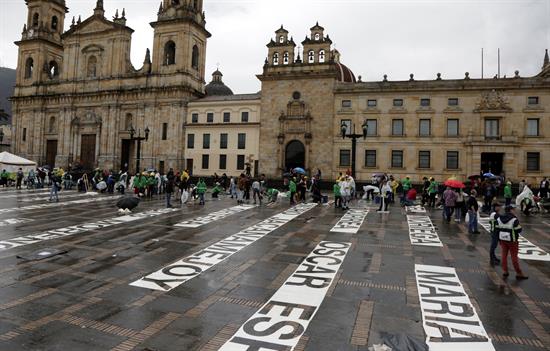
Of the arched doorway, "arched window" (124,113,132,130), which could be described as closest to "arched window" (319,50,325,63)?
the arched doorway

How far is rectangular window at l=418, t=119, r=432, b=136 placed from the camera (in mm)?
37191

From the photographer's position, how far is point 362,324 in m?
5.30

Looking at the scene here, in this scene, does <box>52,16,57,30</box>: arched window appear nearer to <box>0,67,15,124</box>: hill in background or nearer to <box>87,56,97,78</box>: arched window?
<box>87,56,97,78</box>: arched window

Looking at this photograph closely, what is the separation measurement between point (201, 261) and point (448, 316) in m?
5.17

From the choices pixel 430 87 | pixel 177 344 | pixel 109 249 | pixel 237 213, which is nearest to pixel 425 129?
pixel 430 87

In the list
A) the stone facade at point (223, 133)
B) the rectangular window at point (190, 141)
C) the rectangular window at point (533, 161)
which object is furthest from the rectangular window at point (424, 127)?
the rectangular window at point (190, 141)

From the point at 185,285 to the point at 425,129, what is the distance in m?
35.4

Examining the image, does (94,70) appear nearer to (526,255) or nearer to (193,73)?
(193,73)

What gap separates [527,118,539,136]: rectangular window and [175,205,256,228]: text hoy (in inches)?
1188

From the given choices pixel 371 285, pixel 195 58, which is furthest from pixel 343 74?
pixel 371 285

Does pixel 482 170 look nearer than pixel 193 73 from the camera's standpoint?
Yes

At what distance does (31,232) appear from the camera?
11.3 meters

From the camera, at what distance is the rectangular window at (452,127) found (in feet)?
120

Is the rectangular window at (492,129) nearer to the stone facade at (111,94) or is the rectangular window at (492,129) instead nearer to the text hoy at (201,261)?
the text hoy at (201,261)
